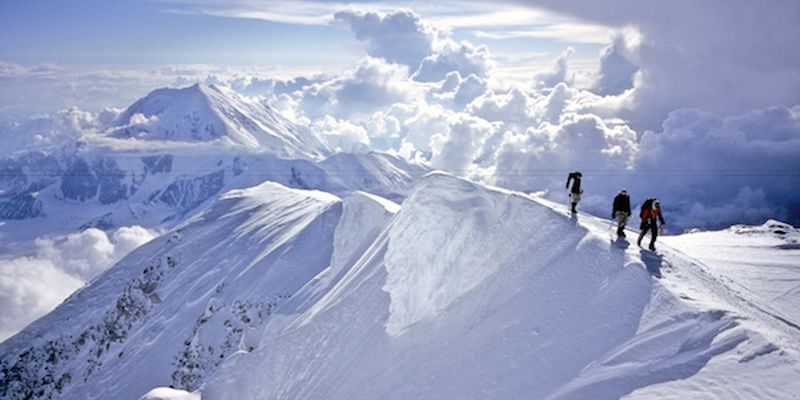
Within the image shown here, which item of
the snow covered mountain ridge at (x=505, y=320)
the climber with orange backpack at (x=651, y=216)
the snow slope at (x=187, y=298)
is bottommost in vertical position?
the snow slope at (x=187, y=298)

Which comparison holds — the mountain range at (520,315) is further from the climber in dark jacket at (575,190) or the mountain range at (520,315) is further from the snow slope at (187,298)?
the snow slope at (187,298)

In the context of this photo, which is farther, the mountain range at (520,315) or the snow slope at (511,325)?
the mountain range at (520,315)

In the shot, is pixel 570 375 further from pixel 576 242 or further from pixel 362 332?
pixel 362 332

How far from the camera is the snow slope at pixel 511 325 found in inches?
667

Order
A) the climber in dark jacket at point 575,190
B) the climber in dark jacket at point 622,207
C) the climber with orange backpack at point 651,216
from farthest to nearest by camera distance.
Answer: the climber in dark jacket at point 575,190 < the climber in dark jacket at point 622,207 < the climber with orange backpack at point 651,216

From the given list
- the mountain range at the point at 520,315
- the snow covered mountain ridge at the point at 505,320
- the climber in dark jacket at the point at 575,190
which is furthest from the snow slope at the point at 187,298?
the climber in dark jacket at the point at 575,190

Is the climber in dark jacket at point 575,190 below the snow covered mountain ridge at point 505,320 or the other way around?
the other way around

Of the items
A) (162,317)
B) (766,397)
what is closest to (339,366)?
(766,397)

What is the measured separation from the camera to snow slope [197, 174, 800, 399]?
16.9 meters

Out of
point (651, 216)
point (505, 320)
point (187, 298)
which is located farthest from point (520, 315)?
point (187, 298)

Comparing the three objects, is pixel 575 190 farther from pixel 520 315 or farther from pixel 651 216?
pixel 520 315

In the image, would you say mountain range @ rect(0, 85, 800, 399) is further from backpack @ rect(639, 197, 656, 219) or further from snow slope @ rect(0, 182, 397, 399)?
snow slope @ rect(0, 182, 397, 399)

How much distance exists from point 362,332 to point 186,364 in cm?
4988

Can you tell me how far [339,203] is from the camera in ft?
307
